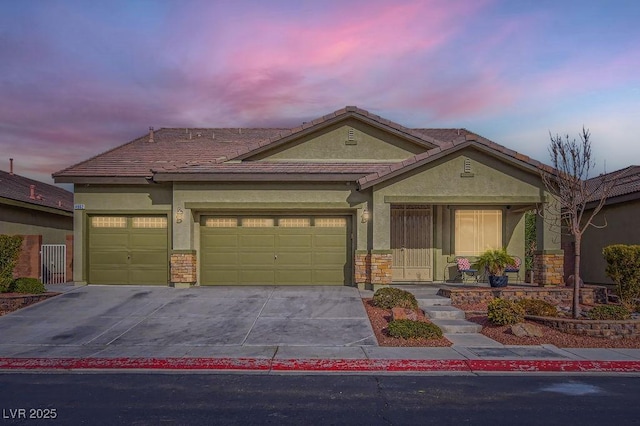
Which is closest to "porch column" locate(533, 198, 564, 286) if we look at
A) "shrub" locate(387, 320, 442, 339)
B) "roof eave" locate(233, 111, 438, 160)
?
"roof eave" locate(233, 111, 438, 160)

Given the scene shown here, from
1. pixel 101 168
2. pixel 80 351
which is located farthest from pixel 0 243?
pixel 80 351

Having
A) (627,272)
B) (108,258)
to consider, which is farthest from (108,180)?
(627,272)

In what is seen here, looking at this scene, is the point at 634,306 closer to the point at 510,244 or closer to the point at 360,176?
the point at 510,244

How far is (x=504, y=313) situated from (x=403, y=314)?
2.34m

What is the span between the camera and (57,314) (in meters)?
13.1

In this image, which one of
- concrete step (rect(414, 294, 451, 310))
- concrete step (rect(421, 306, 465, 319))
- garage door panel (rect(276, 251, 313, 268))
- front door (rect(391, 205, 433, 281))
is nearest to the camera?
concrete step (rect(421, 306, 465, 319))

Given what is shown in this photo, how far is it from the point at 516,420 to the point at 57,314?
37.8ft

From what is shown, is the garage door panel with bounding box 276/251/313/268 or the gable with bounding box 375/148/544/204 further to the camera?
the garage door panel with bounding box 276/251/313/268

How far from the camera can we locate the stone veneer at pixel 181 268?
53.2ft

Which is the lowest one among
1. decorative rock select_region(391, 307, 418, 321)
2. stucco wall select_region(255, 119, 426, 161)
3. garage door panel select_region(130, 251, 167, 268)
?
decorative rock select_region(391, 307, 418, 321)

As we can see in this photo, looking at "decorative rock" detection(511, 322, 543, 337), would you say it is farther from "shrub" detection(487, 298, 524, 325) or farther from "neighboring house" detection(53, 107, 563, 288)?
"neighboring house" detection(53, 107, 563, 288)

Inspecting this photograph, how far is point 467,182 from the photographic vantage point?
52.3 ft

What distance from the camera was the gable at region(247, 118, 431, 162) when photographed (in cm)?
1795

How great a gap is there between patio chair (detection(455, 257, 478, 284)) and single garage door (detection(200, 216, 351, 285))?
393 centimetres
